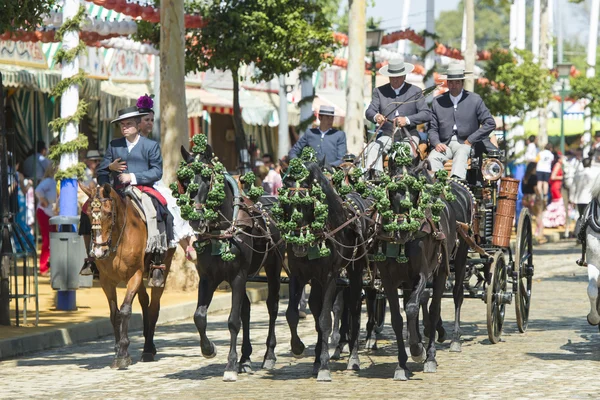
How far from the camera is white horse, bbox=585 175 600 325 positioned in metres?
12.3

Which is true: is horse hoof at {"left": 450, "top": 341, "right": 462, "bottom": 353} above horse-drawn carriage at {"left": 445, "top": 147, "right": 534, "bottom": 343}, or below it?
below

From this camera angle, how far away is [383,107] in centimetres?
1456

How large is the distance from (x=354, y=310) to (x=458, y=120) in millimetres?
3839

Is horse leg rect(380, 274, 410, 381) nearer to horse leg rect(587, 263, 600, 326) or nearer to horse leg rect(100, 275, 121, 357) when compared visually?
horse leg rect(587, 263, 600, 326)

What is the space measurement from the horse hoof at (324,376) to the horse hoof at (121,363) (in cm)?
216

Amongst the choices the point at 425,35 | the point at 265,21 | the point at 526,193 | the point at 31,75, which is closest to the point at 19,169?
the point at 31,75

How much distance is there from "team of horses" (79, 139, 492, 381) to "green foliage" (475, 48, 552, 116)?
2359cm

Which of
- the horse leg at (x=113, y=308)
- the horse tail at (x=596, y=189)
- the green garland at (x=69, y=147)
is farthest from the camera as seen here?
the green garland at (x=69, y=147)

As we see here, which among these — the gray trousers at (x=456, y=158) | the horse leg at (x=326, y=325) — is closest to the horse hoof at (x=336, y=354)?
the horse leg at (x=326, y=325)

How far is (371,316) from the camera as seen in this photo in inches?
520

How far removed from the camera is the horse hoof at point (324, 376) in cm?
1116

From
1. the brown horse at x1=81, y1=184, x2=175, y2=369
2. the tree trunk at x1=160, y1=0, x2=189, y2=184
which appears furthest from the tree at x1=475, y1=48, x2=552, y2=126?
the brown horse at x1=81, y1=184, x2=175, y2=369

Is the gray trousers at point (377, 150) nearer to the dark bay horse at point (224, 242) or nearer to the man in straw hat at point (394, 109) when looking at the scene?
the man in straw hat at point (394, 109)

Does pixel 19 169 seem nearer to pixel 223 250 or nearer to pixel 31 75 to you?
pixel 31 75
